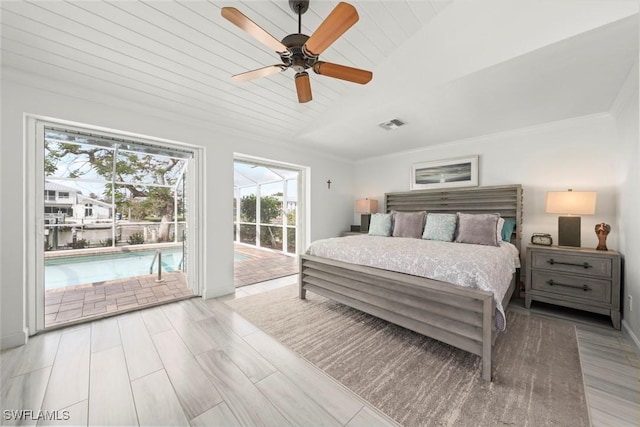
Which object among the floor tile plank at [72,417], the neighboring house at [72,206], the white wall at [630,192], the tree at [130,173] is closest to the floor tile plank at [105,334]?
the floor tile plank at [72,417]

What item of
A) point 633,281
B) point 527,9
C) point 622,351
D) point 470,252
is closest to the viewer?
point 527,9

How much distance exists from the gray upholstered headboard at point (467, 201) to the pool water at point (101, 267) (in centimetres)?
462

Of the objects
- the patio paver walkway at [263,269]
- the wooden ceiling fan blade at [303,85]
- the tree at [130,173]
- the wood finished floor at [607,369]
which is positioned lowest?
the wood finished floor at [607,369]

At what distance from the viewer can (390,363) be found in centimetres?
191

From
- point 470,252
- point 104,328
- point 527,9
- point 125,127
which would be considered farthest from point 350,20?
point 104,328

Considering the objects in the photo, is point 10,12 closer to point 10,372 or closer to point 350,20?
point 350,20

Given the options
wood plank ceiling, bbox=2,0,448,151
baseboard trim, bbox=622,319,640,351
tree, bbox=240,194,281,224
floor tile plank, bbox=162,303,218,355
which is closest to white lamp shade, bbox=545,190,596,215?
baseboard trim, bbox=622,319,640,351

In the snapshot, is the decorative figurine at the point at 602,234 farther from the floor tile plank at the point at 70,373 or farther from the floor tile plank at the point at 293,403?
the floor tile plank at the point at 70,373

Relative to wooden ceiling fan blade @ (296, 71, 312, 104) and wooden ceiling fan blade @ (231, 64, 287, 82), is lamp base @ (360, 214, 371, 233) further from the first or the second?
wooden ceiling fan blade @ (231, 64, 287, 82)

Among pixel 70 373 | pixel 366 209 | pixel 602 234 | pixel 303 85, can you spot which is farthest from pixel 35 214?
pixel 602 234

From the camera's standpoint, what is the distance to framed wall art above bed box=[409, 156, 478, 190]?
388cm

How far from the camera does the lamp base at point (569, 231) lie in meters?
2.83

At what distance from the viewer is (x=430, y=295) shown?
2.03m

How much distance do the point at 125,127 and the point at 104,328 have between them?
7.25ft
